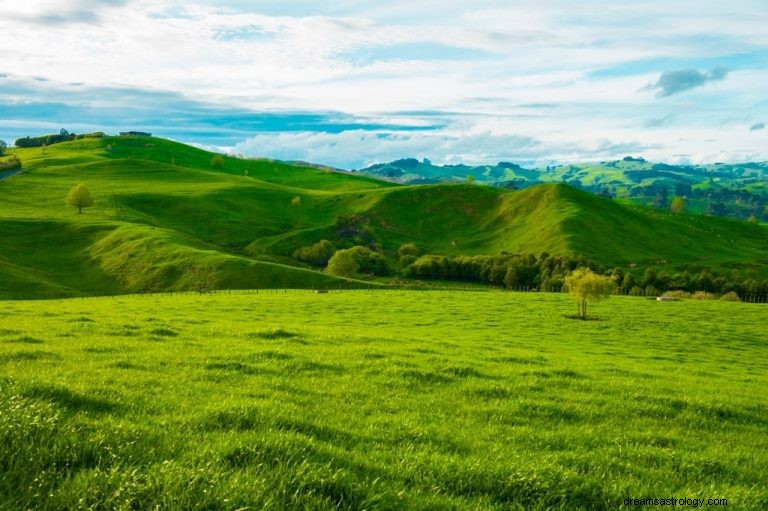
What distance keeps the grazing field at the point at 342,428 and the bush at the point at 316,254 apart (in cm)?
16127

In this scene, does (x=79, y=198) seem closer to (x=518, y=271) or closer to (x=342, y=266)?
(x=342, y=266)

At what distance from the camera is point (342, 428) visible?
1051 cm

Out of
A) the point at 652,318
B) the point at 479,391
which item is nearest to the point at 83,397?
the point at 479,391

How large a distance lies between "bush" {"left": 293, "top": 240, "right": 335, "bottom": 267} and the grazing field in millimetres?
161269

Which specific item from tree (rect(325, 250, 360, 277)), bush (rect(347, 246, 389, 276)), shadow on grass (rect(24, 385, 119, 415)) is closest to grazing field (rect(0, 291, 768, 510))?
shadow on grass (rect(24, 385, 119, 415))

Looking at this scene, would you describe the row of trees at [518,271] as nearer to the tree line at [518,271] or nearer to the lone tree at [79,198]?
the tree line at [518,271]

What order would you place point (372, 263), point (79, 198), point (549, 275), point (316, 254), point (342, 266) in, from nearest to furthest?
point (342, 266)
point (549, 275)
point (372, 263)
point (79, 198)
point (316, 254)

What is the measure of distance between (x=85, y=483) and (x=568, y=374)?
55.4 feet

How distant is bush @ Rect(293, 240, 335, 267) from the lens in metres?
186

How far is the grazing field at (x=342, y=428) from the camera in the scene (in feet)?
23.0

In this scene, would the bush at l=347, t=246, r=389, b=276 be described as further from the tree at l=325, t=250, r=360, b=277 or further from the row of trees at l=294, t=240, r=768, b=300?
the tree at l=325, t=250, r=360, b=277

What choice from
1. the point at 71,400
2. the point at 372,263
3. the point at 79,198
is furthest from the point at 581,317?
the point at 79,198

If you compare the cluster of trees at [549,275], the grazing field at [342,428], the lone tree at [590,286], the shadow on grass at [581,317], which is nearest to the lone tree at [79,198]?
the cluster of trees at [549,275]

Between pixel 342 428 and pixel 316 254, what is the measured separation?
178m
